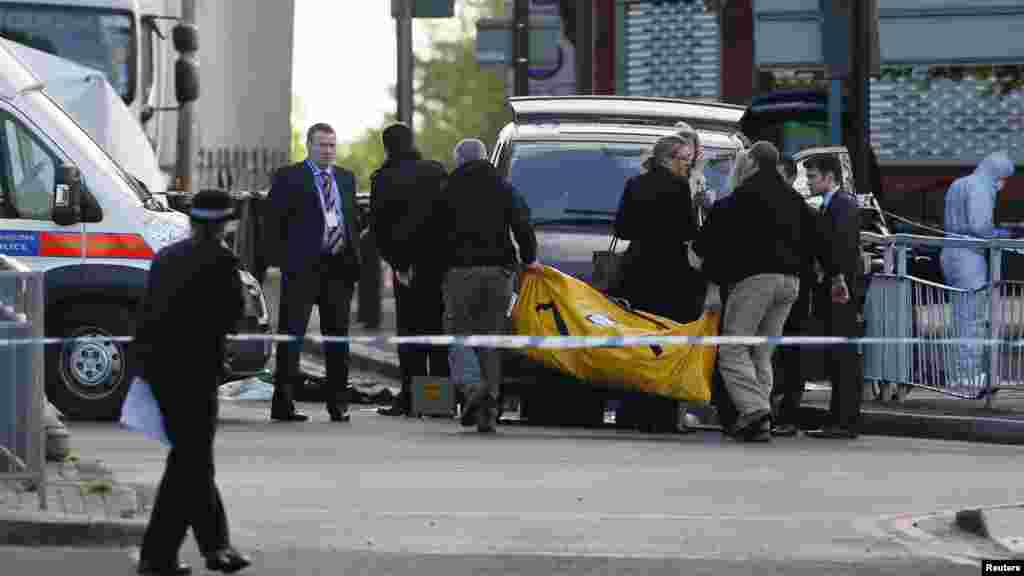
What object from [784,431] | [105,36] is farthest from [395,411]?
[105,36]

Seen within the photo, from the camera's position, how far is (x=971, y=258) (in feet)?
63.9

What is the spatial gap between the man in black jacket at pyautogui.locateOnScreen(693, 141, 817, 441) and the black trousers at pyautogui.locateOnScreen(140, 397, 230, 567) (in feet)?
21.3

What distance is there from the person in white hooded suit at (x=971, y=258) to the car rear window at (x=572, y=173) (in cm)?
182

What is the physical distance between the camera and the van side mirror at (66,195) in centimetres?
1723

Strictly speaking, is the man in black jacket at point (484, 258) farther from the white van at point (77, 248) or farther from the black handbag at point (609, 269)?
the white van at point (77, 248)

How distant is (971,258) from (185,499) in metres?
10.1

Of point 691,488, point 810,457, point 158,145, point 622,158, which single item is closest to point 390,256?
point 622,158

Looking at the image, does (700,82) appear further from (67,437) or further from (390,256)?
(67,437)

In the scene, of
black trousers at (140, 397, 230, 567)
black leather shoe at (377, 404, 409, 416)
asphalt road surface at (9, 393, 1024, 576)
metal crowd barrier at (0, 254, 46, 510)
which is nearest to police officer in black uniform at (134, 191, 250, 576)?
black trousers at (140, 397, 230, 567)

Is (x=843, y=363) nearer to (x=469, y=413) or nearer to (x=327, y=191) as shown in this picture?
(x=469, y=413)

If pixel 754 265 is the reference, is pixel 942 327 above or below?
below

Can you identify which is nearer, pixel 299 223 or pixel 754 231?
pixel 754 231

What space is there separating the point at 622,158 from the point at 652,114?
2.89 ft

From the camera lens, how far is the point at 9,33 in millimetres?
25188
